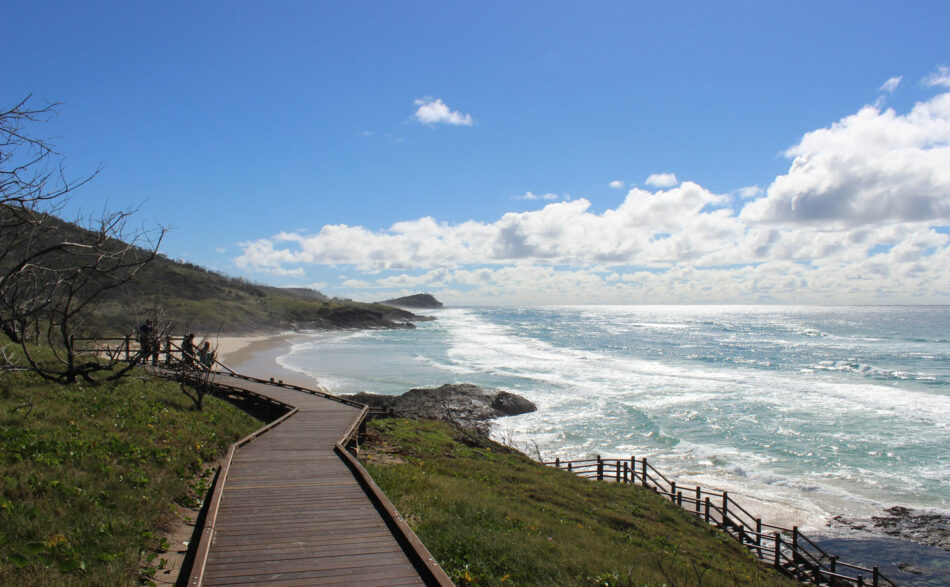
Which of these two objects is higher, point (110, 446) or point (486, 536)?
point (110, 446)

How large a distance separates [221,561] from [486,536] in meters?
3.96

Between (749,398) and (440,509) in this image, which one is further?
(749,398)

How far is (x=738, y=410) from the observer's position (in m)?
37.8

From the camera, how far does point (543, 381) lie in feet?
153

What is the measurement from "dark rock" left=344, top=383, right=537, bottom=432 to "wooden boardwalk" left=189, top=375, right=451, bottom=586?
17.2m

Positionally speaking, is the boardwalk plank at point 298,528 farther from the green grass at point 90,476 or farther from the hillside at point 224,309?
the hillside at point 224,309

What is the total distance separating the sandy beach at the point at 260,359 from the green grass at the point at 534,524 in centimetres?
2265

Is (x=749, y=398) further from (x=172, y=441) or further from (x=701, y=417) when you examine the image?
(x=172, y=441)

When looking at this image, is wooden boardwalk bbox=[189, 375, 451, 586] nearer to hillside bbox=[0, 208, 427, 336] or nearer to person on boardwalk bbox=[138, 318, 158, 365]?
person on boardwalk bbox=[138, 318, 158, 365]

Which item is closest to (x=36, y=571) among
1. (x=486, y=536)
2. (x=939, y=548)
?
(x=486, y=536)

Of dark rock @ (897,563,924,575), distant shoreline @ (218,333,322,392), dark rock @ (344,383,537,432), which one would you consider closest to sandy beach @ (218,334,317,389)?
distant shoreline @ (218,333,322,392)

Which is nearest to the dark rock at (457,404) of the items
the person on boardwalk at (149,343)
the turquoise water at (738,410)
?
the turquoise water at (738,410)

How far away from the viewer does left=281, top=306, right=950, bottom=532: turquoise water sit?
24.4 metres

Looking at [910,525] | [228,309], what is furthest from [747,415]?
[228,309]
